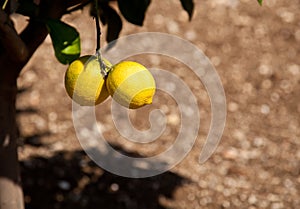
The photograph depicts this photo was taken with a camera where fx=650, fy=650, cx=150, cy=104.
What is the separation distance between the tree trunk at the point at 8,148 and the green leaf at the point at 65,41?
377 millimetres

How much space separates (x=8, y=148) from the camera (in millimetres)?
1784

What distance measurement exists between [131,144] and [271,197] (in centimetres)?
65

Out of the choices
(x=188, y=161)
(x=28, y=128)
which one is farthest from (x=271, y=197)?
(x=28, y=128)

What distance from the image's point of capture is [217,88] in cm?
331

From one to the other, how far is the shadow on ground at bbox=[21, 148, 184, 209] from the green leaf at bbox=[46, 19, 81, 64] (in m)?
1.29

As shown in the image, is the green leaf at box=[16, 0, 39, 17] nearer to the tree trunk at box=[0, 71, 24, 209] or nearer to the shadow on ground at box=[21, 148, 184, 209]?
the tree trunk at box=[0, 71, 24, 209]

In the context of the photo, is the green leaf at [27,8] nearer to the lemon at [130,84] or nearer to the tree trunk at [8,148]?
the tree trunk at [8,148]

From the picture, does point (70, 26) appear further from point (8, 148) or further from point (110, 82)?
point (8, 148)

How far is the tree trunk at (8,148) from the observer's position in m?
1.70

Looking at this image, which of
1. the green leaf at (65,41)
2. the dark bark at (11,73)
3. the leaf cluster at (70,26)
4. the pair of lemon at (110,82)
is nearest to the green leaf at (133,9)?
the leaf cluster at (70,26)

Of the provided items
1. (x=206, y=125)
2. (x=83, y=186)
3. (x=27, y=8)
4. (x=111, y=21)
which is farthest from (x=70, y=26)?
(x=206, y=125)

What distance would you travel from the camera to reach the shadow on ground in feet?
8.27

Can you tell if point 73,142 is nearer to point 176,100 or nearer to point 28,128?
point 28,128

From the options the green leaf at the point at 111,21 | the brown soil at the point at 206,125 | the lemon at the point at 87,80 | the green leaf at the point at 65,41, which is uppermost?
the lemon at the point at 87,80
